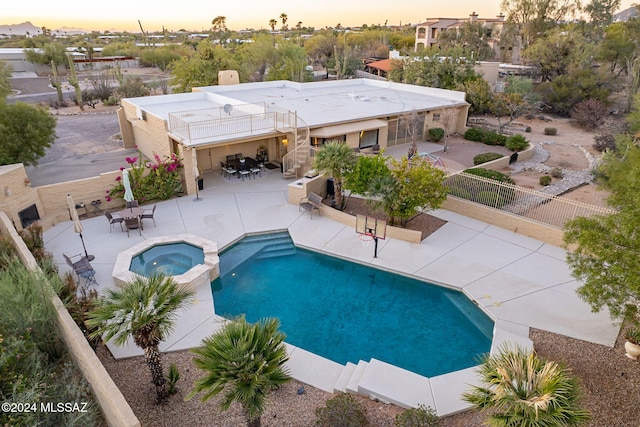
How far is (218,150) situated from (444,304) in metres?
14.8

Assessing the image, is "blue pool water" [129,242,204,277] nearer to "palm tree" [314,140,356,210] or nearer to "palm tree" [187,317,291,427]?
"palm tree" [314,140,356,210]

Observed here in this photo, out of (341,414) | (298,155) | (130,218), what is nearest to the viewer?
(341,414)

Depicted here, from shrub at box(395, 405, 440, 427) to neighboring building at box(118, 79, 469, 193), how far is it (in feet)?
46.3

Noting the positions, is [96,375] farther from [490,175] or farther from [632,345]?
[490,175]

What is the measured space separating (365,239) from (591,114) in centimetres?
2921

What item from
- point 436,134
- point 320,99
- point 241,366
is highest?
point 320,99

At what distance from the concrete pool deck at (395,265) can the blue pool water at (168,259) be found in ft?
2.77

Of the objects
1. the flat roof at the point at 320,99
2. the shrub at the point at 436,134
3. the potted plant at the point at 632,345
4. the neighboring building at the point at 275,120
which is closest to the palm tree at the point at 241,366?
Answer: the potted plant at the point at 632,345

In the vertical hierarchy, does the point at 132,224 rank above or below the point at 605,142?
below

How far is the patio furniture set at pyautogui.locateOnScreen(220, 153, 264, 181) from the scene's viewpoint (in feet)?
67.7

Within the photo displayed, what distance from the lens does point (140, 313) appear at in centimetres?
695

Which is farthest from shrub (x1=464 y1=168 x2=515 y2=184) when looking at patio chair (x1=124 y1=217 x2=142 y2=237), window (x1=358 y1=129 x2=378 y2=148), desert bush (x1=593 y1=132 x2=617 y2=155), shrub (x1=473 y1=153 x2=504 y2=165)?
patio chair (x1=124 y1=217 x2=142 y2=237)

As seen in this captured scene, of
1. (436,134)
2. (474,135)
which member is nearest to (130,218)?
(436,134)

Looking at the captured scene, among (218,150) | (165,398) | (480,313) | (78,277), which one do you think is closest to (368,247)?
(480,313)
